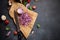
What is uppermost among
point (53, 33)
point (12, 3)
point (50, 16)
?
point (12, 3)

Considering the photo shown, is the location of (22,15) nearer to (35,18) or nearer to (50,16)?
(35,18)

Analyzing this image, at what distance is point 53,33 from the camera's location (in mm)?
1474

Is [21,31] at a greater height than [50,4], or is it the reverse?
[50,4]

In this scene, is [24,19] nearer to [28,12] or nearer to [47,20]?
[28,12]

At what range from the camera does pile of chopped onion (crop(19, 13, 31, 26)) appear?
139 cm

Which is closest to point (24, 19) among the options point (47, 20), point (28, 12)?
point (28, 12)

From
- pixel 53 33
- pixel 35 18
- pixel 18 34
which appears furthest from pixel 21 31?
pixel 53 33

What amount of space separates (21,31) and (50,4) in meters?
0.31

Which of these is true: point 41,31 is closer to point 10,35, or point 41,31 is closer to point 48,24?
point 48,24

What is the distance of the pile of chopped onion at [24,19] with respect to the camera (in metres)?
1.39

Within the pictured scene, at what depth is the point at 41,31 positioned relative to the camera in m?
1.44

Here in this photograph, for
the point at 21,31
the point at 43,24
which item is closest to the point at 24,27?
the point at 21,31

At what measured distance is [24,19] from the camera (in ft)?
4.60

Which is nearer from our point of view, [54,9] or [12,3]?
[12,3]
